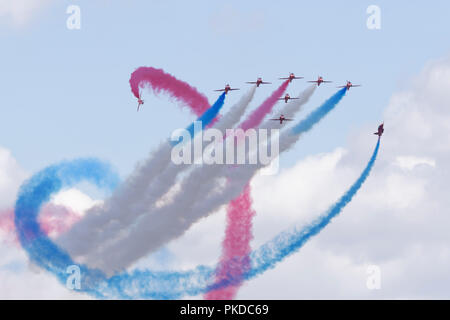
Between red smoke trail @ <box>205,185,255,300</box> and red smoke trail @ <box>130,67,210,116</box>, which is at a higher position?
red smoke trail @ <box>130,67,210,116</box>

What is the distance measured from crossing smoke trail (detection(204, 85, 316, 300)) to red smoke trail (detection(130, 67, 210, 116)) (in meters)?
7.07

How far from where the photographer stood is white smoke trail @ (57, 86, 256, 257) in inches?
7751

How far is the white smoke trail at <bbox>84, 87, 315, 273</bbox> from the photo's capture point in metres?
196

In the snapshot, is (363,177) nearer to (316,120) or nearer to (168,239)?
(316,120)

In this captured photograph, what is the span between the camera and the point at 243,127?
7825 inches

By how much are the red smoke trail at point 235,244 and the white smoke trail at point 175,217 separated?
2.30 m

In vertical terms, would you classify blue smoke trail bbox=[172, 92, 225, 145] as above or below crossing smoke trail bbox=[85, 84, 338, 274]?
above

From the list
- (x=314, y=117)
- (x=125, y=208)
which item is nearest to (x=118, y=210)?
(x=125, y=208)

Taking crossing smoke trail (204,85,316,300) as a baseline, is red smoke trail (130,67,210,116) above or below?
above

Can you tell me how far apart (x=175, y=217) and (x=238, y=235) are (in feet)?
22.1

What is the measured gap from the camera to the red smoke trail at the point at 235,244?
19525 centimetres

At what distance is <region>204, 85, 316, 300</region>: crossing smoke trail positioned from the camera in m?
195
